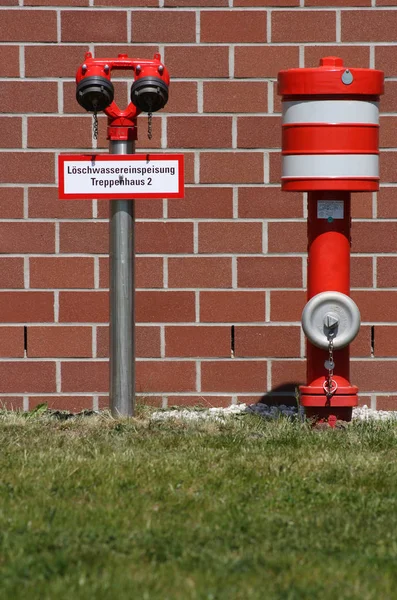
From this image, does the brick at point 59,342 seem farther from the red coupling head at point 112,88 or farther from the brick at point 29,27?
the brick at point 29,27

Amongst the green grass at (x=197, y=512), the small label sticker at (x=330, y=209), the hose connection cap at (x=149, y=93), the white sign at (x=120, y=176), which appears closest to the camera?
the green grass at (x=197, y=512)

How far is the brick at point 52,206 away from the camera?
6.94 meters

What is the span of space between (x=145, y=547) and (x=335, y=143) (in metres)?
2.69

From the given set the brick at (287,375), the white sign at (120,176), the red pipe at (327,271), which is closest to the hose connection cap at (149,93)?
the white sign at (120,176)

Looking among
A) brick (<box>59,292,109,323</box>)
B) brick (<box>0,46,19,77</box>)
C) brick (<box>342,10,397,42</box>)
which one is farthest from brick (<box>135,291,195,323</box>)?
brick (<box>342,10,397,42</box>)

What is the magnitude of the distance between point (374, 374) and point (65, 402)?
70.3 inches

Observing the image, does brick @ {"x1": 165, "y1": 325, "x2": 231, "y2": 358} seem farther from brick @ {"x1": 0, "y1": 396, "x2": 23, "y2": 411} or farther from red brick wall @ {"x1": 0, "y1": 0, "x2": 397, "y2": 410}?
brick @ {"x1": 0, "y1": 396, "x2": 23, "y2": 411}

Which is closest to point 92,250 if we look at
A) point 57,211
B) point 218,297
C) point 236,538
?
point 57,211

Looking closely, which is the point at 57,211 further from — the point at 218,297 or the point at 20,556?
the point at 20,556

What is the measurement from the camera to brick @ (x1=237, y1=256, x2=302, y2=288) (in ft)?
22.8

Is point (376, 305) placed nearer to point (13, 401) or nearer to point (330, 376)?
point (330, 376)

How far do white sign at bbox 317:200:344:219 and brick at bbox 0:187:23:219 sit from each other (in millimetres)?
1806

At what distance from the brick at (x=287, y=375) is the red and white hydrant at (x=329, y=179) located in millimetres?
780

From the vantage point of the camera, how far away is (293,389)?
7.02m
